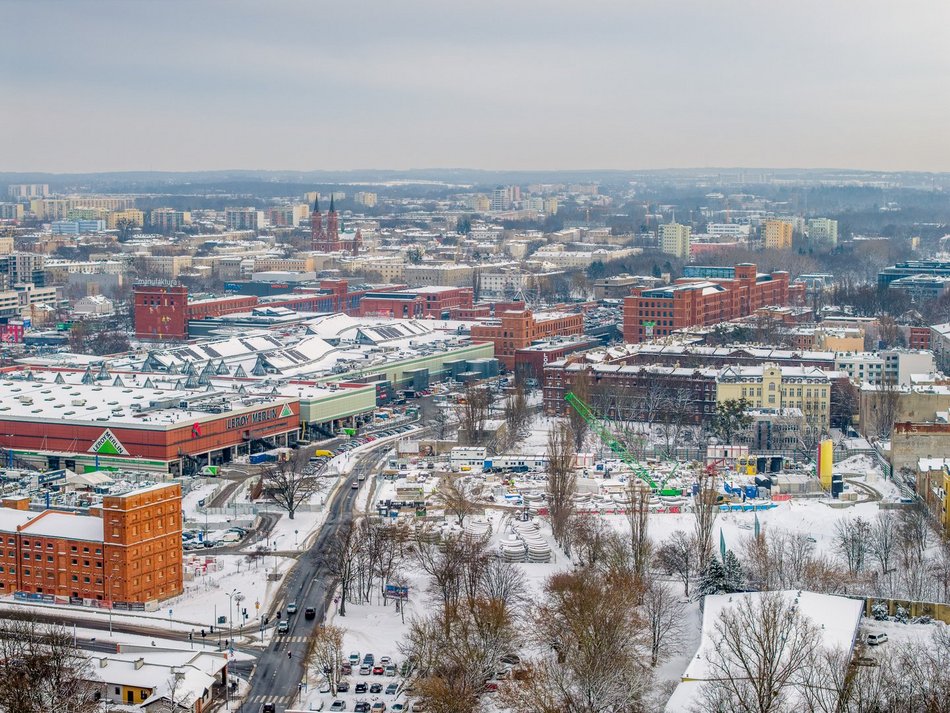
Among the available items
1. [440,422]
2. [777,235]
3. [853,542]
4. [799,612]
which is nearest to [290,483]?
[440,422]

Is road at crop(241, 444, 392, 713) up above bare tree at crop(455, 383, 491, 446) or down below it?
below

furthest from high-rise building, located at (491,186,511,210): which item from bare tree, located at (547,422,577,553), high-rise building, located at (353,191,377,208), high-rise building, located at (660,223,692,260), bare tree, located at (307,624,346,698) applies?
bare tree, located at (307,624,346,698)

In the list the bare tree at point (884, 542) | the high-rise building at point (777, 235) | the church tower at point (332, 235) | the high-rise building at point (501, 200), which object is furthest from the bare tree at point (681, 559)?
the high-rise building at point (501, 200)

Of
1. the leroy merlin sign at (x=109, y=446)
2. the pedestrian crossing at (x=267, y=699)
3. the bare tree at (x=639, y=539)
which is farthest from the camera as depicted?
the leroy merlin sign at (x=109, y=446)

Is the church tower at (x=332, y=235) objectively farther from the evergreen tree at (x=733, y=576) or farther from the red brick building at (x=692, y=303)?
the evergreen tree at (x=733, y=576)

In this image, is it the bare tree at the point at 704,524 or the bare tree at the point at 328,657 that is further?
the bare tree at the point at 704,524

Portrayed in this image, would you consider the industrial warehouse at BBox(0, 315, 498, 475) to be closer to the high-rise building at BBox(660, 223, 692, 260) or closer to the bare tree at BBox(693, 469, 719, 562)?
the bare tree at BBox(693, 469, 719, 562)
